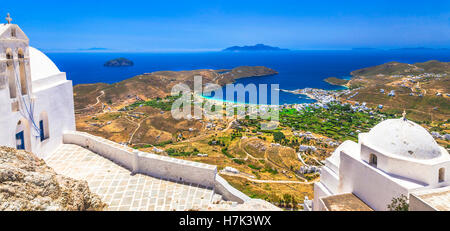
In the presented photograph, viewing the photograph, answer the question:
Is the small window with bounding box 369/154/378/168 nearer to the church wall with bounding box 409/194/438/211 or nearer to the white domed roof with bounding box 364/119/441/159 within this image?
the white domed roof with bounding box 364/119/441/159

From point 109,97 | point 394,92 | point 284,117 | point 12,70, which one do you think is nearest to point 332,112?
point 284,117

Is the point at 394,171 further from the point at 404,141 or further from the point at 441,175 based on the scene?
the point at 441,175

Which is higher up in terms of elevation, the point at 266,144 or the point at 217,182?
the point at 217,182

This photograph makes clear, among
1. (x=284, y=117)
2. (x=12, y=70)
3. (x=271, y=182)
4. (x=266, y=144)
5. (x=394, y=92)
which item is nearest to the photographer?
(x=12, y=70)

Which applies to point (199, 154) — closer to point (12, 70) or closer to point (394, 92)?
point (12, 70)

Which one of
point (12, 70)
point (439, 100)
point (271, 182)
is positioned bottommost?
point (271, 182)

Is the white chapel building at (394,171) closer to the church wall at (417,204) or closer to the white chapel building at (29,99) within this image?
the church wall at (417,204)

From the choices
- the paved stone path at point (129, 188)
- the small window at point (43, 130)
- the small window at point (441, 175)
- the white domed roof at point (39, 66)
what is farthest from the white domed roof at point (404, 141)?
the white domed roof at point (39, 66)
